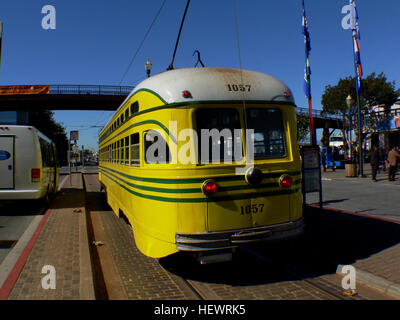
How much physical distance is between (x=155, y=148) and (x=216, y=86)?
123cm

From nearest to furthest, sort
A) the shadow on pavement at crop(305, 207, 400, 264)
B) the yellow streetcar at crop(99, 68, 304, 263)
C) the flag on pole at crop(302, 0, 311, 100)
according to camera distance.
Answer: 1. the yellow streetcar at crop(99, 68, 304, 263)
2. the shadow on pavement at crop(305, 207, 400, 264)
3. the flag on pole at crop(302, 0, 311, 100)

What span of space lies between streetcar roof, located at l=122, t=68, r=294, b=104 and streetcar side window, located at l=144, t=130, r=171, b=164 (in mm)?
550

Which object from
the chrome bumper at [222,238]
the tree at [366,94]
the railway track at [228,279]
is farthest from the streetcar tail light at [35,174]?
the tree at [366,94]

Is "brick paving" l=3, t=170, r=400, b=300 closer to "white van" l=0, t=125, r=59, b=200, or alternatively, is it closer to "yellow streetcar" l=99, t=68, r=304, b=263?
"yellow streetcar" l=99, t=68, r=304, b=263

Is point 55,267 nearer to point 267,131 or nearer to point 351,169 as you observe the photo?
point 267,131

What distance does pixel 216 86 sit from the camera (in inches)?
186

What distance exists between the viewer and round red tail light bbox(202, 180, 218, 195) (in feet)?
14.6

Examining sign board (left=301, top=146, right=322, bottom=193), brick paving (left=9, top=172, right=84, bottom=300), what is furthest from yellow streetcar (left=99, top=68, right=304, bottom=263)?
sign board (left=301, top=146, right=322, bottom=193)

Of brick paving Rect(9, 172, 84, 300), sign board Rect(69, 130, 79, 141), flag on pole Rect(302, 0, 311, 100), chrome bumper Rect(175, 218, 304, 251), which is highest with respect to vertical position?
flag on pole Rect(302, 0, 311, 100)

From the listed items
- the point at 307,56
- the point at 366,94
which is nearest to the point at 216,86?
the point at 307,56

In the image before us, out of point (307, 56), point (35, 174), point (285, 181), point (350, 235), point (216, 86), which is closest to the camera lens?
point (216, 86)

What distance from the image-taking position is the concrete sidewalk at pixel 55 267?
418 centimetres

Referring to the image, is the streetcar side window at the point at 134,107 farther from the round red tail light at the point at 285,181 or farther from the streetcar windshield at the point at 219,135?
the round red tail light at the point at 285,181

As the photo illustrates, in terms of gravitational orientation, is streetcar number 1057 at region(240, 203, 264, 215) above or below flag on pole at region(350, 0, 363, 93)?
below
